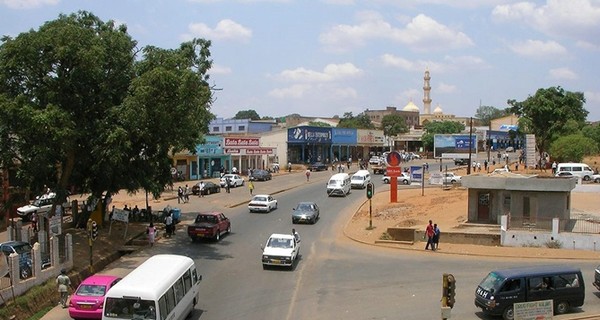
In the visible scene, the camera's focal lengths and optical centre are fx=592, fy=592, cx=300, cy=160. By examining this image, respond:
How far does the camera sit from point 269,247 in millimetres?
25812

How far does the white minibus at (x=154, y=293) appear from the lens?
15.0 metres

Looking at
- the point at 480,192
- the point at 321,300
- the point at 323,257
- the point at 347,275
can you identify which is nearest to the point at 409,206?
the point at 480,192

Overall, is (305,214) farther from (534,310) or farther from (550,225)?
(534,310)

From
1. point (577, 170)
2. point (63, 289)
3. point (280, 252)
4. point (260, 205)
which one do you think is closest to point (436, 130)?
point (577, 170)

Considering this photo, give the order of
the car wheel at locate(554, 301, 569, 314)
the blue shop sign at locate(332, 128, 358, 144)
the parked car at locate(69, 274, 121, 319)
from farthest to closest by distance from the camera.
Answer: the blue shop sign at locate(332, 128, 358, 144), the car wheel at locate(554, 301, 569, 314), the parked car at locate(69, 274, 121, 319)

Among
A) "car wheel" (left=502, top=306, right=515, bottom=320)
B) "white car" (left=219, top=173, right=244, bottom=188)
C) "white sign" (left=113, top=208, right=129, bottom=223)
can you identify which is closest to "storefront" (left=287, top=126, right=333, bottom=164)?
"white car" (left=219, top=173, right=244, bottom=188)

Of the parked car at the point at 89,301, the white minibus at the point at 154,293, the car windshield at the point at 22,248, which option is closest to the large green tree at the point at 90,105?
the car windshield at the point at 22,248

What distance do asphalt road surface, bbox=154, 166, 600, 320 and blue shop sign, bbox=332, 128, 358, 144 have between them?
59.3m

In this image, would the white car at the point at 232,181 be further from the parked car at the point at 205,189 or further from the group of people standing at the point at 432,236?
the group of people standing at the point at 432,236

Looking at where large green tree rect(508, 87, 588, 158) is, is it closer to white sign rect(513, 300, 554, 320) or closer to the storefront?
the storefront

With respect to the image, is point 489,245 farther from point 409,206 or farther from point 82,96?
point 82,96

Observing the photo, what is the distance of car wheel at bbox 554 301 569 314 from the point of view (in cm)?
1833

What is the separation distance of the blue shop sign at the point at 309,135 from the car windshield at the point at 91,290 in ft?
217

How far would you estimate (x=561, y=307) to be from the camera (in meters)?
18.4
